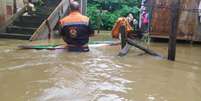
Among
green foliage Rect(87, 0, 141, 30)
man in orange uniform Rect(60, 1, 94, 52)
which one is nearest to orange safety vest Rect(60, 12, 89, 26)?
man in orange uniform Rect(60, 1, 94, 52)

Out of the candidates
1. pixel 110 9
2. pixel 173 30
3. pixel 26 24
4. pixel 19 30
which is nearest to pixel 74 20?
pixel 173 30

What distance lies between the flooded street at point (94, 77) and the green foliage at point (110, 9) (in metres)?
16.4

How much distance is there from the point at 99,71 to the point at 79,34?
2.43m

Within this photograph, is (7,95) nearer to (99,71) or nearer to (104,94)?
(104,94)

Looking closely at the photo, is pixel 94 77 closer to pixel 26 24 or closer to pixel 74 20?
pixel 74 20

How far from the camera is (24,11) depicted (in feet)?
60.7

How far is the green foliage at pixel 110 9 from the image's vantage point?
27188 mm

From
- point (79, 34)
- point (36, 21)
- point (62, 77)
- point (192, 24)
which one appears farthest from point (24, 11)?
point (62, 77)

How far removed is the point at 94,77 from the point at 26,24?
10727 mm

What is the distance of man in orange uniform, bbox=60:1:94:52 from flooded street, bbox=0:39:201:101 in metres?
0.39

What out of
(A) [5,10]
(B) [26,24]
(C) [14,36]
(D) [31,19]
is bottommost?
(C) [14,36]

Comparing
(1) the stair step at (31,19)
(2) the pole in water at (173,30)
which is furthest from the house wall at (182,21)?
(2) the pole in water at (173,30)

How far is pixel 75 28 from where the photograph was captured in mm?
10266

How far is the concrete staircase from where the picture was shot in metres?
16.2
